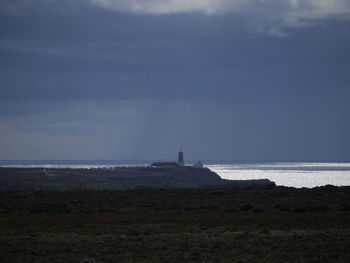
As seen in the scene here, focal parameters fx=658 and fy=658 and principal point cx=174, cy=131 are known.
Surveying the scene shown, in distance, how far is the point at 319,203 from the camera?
45.1 meters

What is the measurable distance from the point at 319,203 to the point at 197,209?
8.52 m

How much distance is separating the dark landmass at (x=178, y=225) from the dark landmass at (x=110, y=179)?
1197 inches

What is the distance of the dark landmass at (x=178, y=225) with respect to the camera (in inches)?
930

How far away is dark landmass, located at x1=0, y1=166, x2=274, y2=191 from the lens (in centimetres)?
9756

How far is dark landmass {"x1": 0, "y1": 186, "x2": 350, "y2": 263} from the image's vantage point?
2361cm

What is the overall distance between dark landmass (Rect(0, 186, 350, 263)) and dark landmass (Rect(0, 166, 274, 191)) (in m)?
30.4

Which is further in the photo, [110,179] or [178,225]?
[110,179]

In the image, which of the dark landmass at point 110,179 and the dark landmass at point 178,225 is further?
the dark landmass at point 110,179

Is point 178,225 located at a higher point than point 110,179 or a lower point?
lower

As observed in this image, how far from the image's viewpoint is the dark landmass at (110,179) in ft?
320

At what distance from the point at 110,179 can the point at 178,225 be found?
9361cm

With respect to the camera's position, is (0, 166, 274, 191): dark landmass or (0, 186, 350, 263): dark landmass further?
(0, 166, 274, 191): dark landmass

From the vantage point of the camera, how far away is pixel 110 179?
126562 mm

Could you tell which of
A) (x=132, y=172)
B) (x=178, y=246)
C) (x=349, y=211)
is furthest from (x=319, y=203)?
(x=132, y=172)
